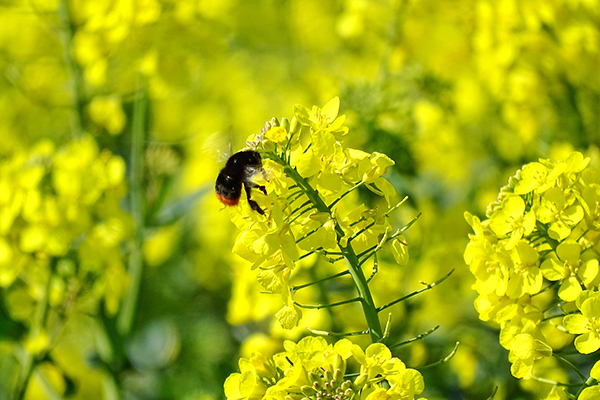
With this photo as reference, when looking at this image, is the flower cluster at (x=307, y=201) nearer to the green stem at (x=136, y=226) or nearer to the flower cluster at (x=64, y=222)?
the flower cluster at (x=64, y=222)

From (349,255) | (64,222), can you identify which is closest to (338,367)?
(349,255)

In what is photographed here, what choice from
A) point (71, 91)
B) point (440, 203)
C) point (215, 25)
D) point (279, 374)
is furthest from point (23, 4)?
point (279, 374)

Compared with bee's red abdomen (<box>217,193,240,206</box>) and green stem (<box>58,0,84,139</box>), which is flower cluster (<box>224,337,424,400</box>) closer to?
bee's red abdomen (<box>217,193,240,206</box>)

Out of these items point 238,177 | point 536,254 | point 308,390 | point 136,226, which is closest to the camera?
point 308,390

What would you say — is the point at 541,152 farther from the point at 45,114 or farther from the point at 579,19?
the point at 45,114

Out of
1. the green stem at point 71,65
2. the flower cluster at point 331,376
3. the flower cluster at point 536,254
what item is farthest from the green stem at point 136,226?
the flower cluster at point 536,254

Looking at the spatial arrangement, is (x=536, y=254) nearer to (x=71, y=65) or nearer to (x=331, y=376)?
A: (x=331, y=376)
